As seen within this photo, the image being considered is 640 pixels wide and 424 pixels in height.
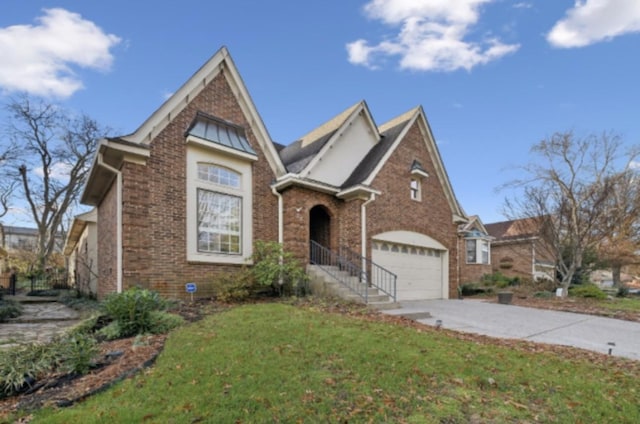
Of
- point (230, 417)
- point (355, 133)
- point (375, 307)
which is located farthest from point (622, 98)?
point (230, 417)

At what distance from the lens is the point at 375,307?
9.58m

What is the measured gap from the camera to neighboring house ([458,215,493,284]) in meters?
25.8

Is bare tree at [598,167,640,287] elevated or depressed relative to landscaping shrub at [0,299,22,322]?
elevated

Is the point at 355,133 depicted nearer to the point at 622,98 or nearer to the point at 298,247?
the point at 298,247

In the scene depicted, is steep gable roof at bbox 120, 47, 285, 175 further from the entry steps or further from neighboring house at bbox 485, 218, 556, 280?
neighboring house at bbox 485, 218, 556, 280

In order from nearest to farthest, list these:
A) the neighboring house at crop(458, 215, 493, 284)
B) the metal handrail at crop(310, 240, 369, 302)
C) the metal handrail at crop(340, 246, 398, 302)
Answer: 1. the metal handrail at crop(310, 240, 369, 302)
2. the metal handrail at crop(340, 246, 398, 302)
3. the neighboring house at crop(458, 215, 493, 284)

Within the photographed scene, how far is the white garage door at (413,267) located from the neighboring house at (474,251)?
11.6 m

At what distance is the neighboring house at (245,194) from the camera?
9219 millimetres

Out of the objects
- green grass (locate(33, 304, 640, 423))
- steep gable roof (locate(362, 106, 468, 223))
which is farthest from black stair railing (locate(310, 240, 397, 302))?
green grass (locate(33, 304, 640, 423))

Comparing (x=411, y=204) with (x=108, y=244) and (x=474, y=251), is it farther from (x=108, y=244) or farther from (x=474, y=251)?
(x=474, y=251)

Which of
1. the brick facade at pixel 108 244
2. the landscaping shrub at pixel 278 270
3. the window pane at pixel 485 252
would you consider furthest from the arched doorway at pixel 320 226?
the window pane at pixel 485 252

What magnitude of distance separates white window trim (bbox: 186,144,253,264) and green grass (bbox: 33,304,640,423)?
178 inches

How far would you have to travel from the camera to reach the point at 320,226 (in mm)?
13602

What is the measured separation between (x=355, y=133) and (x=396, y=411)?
1181 cm
